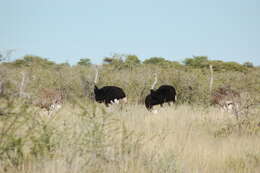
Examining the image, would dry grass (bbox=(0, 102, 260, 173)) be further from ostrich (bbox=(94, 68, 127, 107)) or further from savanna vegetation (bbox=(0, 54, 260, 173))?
ostrich (bbox=(94, 68, 127, 107))

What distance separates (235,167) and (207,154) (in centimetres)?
49

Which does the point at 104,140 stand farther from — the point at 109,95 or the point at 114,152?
the point at 109,95

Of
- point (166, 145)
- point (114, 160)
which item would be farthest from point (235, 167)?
point (114, 160)

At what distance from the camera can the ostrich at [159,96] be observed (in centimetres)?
1269

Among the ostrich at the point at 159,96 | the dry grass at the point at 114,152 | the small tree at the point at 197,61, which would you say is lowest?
the dry grass at the point at 114,152

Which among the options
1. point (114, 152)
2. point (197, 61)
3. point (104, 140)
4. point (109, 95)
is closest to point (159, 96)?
point (109, 95)

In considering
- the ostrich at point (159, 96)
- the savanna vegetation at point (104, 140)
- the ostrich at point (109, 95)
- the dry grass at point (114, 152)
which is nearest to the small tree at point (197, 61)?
→ the ostrich at point (159, 96)

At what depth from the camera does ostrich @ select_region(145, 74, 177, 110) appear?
12685 millimetres

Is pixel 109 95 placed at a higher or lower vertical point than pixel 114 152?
higher

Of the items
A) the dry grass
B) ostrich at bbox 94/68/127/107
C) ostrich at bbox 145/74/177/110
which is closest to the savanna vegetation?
the dry grass

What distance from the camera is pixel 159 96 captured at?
42.8 ft

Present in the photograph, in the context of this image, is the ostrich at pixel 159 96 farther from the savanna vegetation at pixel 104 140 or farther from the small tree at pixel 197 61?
the small tree at pixel 197 61

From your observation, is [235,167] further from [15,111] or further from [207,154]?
[15,111]

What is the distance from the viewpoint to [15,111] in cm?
423
